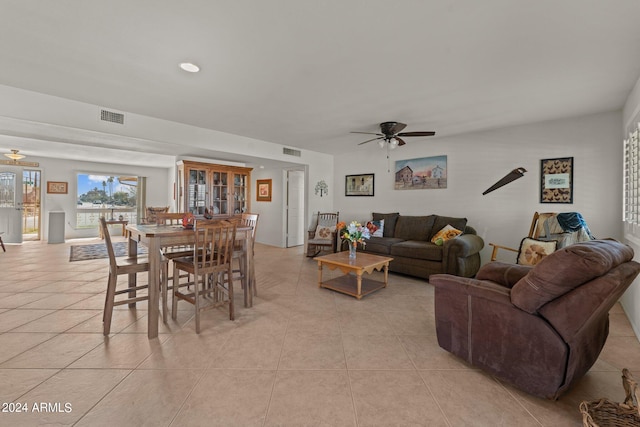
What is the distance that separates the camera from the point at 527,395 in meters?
1.74

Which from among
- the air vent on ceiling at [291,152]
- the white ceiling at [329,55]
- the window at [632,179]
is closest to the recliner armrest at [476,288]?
the white ceiling at [329,55]

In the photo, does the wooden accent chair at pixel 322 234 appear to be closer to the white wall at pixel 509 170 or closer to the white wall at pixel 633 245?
the white wall at pixel 509 170

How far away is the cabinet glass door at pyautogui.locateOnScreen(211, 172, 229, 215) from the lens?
6.14m

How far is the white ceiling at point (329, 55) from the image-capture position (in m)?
1.73

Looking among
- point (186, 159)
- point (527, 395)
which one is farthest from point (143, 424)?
point (186, 159)

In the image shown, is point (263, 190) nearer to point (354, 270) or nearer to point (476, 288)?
point (354, 270)

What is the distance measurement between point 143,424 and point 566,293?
241 centimetres

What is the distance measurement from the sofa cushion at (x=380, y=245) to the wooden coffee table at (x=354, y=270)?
2.72ft

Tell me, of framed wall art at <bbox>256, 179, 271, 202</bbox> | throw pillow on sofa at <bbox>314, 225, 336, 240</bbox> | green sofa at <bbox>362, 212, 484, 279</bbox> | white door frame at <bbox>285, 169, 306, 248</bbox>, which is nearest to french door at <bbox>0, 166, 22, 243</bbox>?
framed wall art at <bbox>256, 179, 271, 202</bbox>

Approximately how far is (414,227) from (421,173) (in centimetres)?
108

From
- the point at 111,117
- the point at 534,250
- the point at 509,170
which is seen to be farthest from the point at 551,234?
the point at 111,117

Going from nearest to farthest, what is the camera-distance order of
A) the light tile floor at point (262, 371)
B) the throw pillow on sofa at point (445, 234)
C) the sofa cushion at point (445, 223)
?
the light tile floor at point (262, 371) < the throw pillow on sofa at point (445, 234) < the sofa cushion at point (445, 223)

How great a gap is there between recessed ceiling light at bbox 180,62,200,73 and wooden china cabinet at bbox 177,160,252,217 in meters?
3.45

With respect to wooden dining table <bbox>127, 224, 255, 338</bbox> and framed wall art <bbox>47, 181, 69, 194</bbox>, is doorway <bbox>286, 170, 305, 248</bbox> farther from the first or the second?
framed wall art <bbox>47, 181, 69, 194</bbox>
